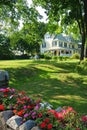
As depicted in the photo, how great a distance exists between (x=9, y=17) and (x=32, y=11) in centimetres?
230

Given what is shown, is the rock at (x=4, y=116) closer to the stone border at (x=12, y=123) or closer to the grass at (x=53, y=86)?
the stone border at (x=12, y=123)

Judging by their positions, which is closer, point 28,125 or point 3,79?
point 28,125

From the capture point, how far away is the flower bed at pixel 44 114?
5.62 metres

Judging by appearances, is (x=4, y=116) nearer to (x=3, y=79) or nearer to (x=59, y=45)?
(x=3, y=79)

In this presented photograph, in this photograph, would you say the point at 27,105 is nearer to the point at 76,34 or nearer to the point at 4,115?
the point at 4,115

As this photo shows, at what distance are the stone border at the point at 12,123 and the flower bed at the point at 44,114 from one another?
0.09m

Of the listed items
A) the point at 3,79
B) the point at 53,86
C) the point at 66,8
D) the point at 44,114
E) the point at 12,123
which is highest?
the point at 66,8

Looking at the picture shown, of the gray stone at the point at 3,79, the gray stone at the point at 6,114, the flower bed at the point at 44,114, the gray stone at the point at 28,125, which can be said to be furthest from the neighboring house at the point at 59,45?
the gray stone at the point at 28,125

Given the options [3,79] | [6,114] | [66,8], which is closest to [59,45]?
[66,8]

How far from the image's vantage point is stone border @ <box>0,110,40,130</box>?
5.79 m

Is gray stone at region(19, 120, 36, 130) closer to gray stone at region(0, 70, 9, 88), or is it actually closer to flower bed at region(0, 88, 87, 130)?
flower bed at region(0, 88, 87, 130)

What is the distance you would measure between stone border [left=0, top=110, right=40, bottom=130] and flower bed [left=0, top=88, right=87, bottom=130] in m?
0.09

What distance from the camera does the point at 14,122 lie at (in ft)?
20.2

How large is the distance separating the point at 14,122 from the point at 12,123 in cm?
6
